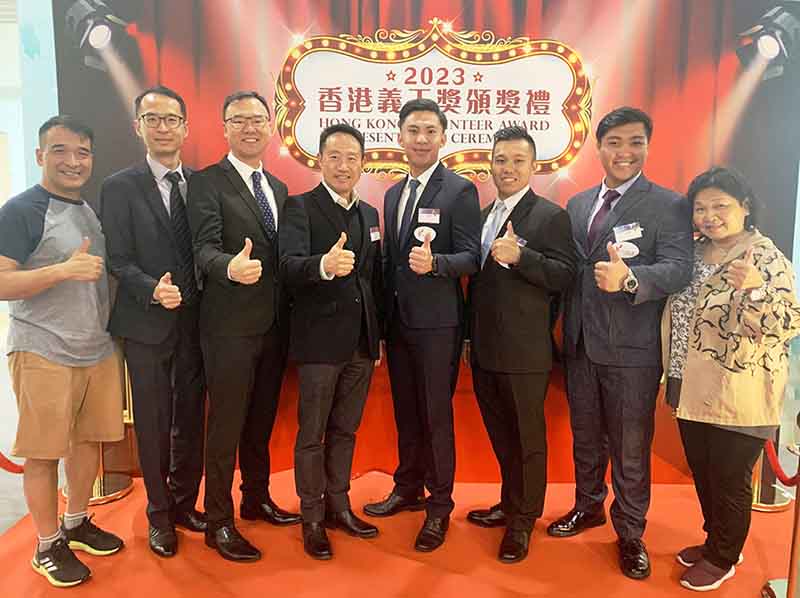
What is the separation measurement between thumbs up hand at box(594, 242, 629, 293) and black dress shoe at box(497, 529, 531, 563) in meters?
1.21

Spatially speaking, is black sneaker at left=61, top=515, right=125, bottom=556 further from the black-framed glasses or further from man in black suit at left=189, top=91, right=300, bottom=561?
the black-framed glasses

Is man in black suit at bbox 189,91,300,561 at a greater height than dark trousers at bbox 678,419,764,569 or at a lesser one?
greater

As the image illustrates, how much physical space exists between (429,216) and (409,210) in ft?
0.43

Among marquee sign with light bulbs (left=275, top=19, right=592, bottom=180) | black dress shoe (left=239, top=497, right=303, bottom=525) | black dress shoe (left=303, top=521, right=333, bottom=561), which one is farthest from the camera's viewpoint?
marquee sign with light bulbs (left=275, top=19, right=592, bottom=180)

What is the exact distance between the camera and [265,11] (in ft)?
10.6

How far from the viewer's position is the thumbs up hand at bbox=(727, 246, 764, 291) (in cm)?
222

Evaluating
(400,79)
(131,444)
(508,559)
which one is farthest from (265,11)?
(508,559)

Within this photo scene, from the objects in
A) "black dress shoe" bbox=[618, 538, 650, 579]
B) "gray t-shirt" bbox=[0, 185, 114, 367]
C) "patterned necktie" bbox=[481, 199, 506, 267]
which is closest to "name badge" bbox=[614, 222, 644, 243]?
"patterned necktie" bbox=[481, 199, 506, 267]

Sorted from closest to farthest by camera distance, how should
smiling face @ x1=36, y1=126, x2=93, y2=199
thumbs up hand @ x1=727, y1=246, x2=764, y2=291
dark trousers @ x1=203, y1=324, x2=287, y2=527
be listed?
thumbs up hand @ x1=727, y1=246, x2=764, y2=291 → smiling face @ x1=36, y1=126, x2=93, y2=199 → dark trousers @ x1=203, y1=324, x2=287, y2=527

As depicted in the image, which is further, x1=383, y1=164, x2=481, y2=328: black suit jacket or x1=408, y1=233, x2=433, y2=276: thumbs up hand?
x1=383, y1=164, x2=481, y2=328: black suit jacket

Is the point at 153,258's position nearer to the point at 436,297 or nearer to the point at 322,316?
the point at 322,316

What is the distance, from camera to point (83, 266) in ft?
7.76

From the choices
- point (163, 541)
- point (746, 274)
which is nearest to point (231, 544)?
point (163, 541)

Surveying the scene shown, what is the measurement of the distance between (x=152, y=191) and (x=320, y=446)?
136 centimetres
